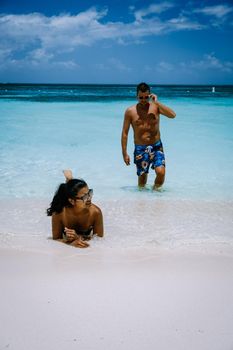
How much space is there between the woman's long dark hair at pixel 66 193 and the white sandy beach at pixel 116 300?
1.37 feet

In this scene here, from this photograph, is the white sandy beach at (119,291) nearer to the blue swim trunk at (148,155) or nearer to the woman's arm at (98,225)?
the woman's arm at (98,225)

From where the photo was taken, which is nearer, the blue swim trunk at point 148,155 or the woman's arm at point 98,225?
the woman's arm at point 98,225

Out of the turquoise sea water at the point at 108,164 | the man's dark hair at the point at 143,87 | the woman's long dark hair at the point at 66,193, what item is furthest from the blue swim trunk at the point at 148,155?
the woman's long dark hair at the point at 66,193

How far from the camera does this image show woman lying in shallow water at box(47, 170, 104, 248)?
2.90 metres

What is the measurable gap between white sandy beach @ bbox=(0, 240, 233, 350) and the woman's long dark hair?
1.37 feet

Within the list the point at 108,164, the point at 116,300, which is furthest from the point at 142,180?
the point at 116,300

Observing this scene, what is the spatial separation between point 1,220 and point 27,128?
8.11 metres

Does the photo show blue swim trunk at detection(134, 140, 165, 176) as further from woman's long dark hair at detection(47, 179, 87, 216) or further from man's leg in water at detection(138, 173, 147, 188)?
woman's long dark hair at detection(47, 179, 87, 216)

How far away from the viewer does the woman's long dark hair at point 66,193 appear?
9.49 ft

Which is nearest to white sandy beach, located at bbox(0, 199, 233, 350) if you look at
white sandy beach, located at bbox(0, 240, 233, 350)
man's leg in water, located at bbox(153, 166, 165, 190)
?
white sandy beach, located at bbox(0, 240, 233, 350)

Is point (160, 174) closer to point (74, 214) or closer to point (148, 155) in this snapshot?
point (148, 155)

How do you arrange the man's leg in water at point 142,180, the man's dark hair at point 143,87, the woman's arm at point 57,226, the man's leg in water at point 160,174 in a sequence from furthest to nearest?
the man's leg in water at point 142,180
the man's leg in water at point 160,174
the man's dark hair at point 143,87
the woman's arm at point 57,226

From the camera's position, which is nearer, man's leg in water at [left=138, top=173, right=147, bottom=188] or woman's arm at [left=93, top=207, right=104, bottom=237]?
woman's arm at [left=93, top=207, right=104, bottom=237]

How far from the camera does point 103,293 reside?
6.86ft
